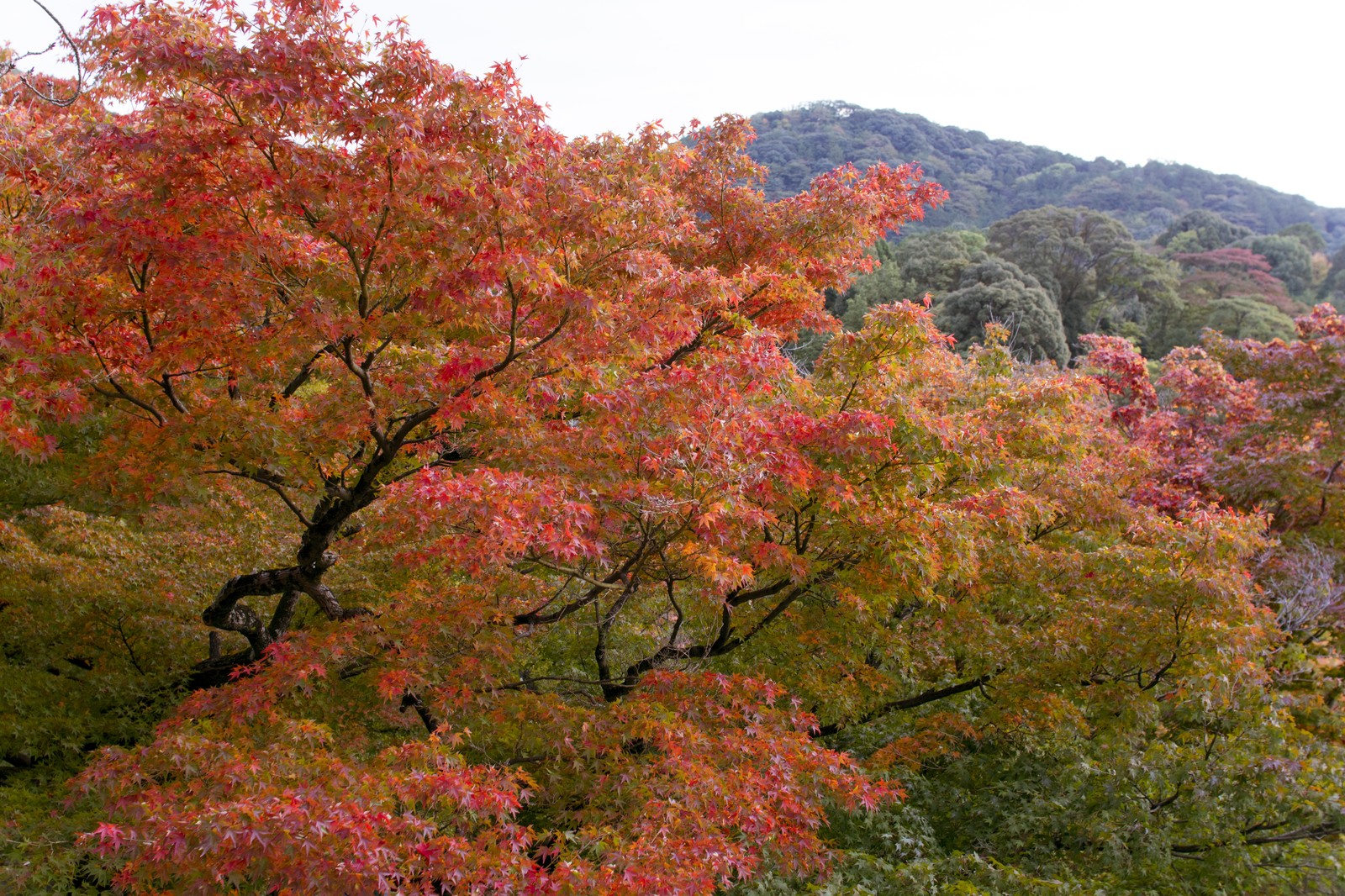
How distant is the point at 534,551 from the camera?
5449mm

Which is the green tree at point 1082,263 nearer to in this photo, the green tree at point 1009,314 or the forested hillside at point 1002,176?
the green tree at point 1009,314

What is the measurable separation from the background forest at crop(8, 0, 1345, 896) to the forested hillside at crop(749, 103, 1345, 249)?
160 feet

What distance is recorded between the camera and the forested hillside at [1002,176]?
5769 centimetres

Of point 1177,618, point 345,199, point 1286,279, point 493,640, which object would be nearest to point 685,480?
point 493,640

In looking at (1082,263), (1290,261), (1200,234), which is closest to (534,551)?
(1082,263)

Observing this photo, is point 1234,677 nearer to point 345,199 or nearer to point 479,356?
point 479,356

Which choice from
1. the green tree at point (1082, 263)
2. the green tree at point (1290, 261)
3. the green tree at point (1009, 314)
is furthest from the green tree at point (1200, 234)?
the green tree at point (1009, 314)

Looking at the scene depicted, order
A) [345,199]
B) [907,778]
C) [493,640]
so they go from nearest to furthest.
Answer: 1. [345,199]
2. [493,640]
3. [907,778]

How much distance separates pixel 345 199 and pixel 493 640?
3059mm

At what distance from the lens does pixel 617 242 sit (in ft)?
18.5

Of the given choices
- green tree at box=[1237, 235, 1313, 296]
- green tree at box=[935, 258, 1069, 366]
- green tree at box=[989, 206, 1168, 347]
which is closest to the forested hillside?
green tree at box=[1237, 235, 1313, 296]

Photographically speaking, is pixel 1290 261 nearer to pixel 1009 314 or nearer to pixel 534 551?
pixel 1009 314

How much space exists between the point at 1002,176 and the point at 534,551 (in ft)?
225

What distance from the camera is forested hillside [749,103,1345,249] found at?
189 feet
